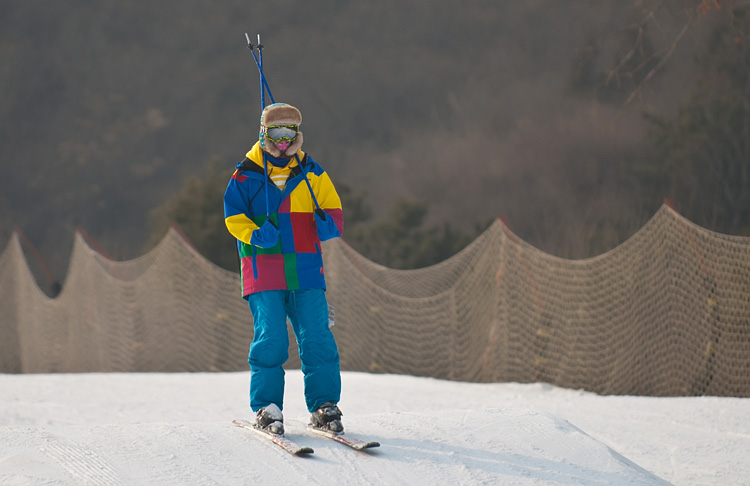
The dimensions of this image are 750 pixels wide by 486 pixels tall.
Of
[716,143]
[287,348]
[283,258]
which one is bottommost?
[287,348]

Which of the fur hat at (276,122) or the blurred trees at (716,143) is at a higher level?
the blurred trees at (716,143)

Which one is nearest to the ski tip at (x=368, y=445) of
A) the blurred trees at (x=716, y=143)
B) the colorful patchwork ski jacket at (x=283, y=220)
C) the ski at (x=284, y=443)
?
the ski at (x=284, y=443)

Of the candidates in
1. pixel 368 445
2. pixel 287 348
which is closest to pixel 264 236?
pixel 287 348

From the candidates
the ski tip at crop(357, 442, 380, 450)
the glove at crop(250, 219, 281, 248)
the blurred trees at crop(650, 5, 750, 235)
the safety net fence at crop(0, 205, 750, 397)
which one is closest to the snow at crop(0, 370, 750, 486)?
the ski tip at crop(357, 442, 380, 450)

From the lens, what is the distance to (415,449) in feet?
13.2

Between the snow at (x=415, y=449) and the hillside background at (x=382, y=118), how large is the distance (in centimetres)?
1865

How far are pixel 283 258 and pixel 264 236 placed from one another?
0.14m

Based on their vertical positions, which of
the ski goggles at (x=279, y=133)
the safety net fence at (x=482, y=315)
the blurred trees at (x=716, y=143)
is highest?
the blurred trees at (x=716, y=143)

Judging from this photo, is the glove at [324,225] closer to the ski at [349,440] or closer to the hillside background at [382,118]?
the ski at [349,440]

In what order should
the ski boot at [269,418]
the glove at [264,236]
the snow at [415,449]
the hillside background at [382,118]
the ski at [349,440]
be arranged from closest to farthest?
the snow at [415,449], the ski at [349,440], the ski boot at [269,418], the glove at [264,236], the hillside background at [382,118]

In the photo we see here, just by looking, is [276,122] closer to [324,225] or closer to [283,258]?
[324,225]

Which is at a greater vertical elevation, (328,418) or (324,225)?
(324,225)

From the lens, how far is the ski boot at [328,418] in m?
4.17

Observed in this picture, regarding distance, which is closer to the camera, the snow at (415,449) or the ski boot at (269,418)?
the snow at (415,449)
